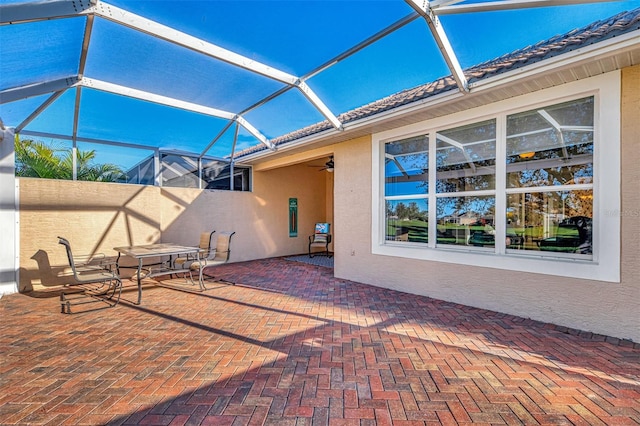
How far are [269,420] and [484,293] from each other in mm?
3847

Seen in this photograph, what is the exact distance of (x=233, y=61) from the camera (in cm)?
421

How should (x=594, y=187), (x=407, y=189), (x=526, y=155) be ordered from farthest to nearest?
(x=407, y=189) → (x=526, y=155) → (x=594, y=187)

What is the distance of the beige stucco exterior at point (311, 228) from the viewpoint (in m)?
3.44

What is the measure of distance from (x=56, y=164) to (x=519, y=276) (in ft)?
29.8

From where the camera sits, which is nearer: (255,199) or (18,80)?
(18,80)

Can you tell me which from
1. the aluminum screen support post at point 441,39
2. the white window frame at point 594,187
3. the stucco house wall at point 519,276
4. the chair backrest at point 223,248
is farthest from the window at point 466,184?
the chair backrest at point 223,248

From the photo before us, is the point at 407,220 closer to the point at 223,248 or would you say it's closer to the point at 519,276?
the point at 519,276

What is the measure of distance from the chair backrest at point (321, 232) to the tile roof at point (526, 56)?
180 inches

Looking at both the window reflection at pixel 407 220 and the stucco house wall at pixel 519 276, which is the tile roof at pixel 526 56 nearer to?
the stucco house wall at pixel 519 276

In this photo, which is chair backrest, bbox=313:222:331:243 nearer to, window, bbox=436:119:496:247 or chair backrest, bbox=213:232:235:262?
chair backrest, bbox=213:232:235:262

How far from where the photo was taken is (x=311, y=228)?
11.3 metres

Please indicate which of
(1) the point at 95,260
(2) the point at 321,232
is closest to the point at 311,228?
(2) the point at 321,232

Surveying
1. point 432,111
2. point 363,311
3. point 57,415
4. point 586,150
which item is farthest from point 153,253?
point 586,150

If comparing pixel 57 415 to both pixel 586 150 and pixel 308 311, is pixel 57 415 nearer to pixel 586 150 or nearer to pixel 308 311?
pixel 308 311
